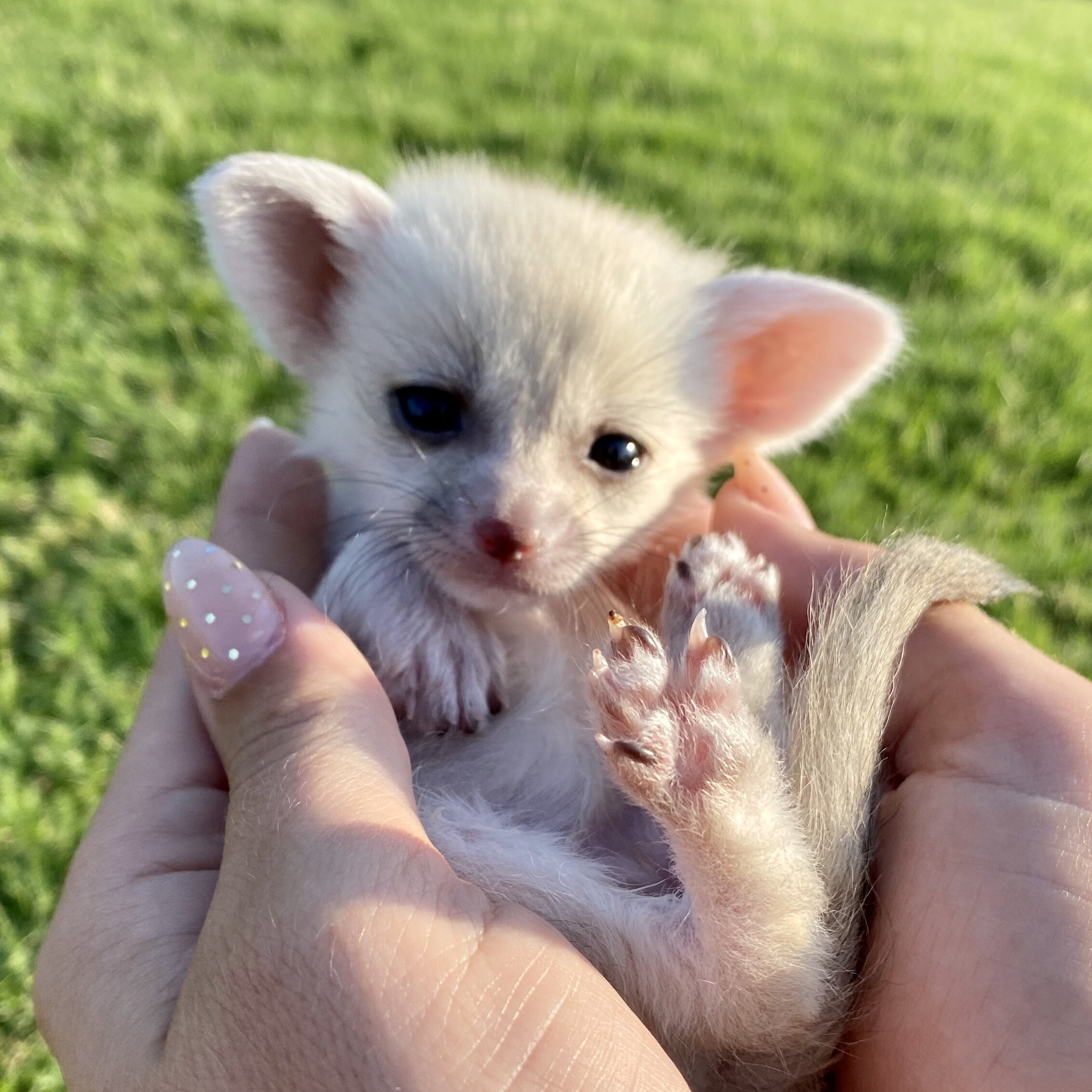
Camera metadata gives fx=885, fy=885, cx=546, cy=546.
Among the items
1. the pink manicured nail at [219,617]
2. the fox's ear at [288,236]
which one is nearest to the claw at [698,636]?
the pink manicured nail at [219,617]

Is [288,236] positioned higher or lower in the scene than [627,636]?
higher

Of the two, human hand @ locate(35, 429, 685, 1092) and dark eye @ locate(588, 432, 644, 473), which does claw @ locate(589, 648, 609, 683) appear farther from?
dark eye @ locate(588, 432, 644, 473)

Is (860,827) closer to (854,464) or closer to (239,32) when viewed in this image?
(854,464)

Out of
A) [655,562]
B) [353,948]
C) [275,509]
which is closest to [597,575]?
[655,562]

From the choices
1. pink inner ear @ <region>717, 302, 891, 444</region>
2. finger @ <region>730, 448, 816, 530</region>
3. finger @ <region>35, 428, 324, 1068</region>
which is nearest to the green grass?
finger @ <region>730, 448, 816, 530</region>

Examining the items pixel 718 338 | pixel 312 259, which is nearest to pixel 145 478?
pixel 312 259

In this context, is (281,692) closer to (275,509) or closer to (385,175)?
(275,509)

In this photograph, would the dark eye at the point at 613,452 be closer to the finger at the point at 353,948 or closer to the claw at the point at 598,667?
the claw at the point at 598,667
